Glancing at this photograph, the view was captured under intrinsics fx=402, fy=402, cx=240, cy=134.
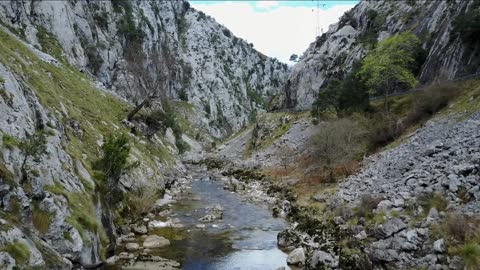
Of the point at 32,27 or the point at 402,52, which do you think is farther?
the point at 32,27

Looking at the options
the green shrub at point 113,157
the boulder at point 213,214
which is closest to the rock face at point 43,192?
the green shrub at point 113,157

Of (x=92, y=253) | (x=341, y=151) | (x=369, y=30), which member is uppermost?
(x=369, y=30)

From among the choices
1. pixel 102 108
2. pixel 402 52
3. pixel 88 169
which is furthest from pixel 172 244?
pixel 402 52

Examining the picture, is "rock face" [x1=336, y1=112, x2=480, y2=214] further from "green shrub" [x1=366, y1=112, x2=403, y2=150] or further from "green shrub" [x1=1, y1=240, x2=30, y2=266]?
"green shrub" [x1=1, y1=240, x2=30, y2=266]

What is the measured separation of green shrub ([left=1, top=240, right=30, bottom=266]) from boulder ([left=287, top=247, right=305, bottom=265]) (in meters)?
15.1

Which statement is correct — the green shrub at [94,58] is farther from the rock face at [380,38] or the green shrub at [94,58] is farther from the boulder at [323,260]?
the boulder at [323,260]

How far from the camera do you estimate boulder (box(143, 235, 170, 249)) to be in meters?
26.9

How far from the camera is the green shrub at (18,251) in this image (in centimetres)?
1466

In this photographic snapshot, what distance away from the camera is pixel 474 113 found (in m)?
34.3

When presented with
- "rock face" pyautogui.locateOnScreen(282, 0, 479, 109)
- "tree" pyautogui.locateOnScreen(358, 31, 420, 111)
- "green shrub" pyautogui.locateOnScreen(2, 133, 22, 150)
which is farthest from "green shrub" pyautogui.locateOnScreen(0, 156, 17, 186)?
"rock face" pyautogui.locateOnScreen(282, 0, 479, 109)

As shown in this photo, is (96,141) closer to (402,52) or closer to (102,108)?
(102,108)

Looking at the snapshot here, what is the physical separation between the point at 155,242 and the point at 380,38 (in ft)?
254

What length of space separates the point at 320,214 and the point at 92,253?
66.1 feet

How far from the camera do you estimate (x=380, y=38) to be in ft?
292
